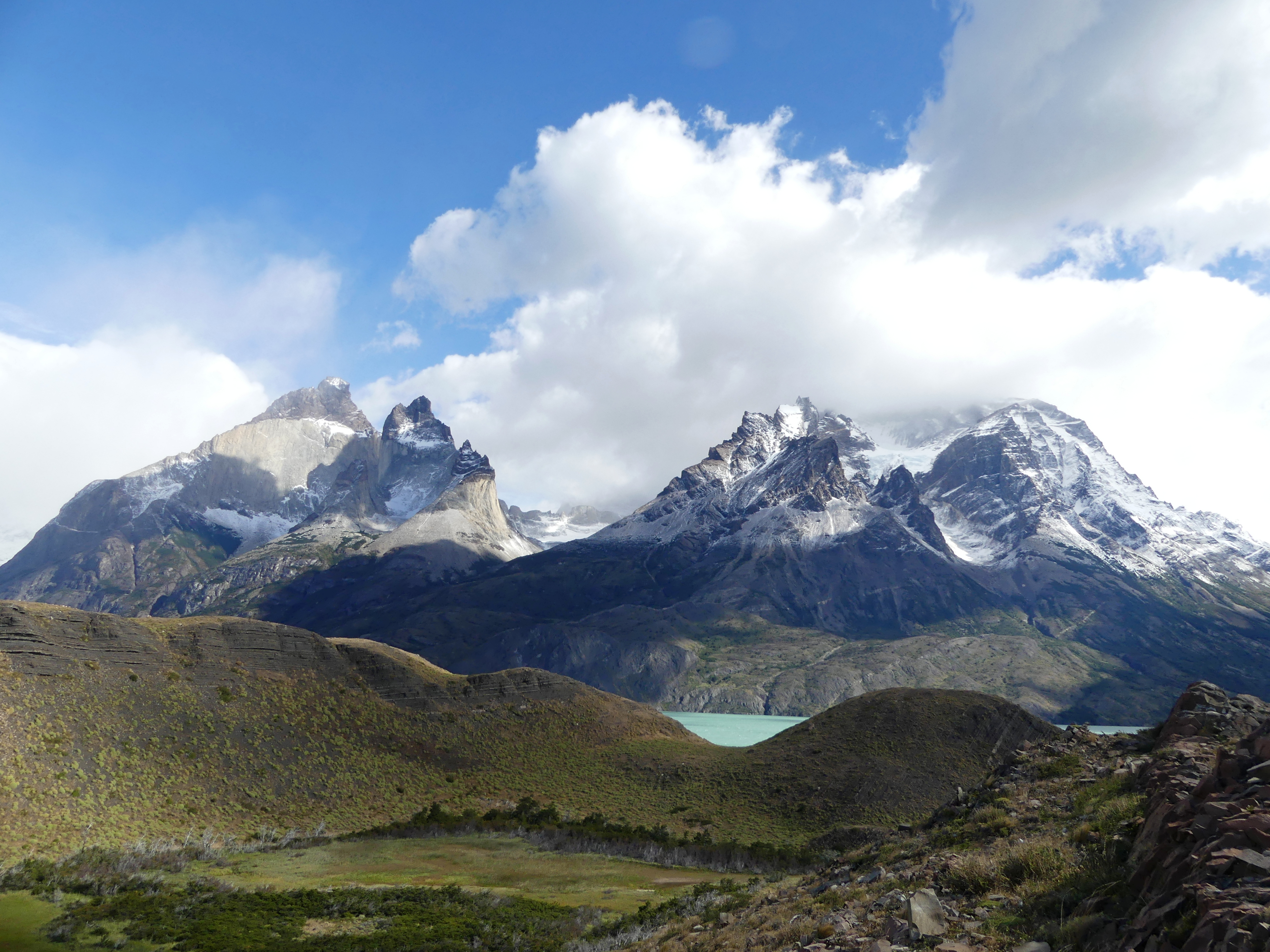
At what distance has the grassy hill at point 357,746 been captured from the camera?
60500mm

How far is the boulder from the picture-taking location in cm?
1458

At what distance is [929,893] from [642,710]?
100254mm

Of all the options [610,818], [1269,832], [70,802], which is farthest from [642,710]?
[1269,832]

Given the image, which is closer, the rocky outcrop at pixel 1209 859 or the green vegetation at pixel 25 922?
the rocky outcrop at pixel 1209 859

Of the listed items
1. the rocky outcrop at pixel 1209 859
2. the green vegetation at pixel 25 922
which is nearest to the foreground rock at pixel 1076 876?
the rocky outcrop at pixel 1209 859

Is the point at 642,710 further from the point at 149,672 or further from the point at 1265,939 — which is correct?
the point at 1265,939

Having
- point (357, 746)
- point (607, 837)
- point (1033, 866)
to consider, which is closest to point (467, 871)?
point (607, 837)

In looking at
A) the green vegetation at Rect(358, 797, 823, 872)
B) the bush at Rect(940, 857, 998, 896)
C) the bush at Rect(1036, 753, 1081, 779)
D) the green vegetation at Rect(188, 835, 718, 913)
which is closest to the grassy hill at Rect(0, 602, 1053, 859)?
the green vegetation at Rect(358, 797, 823, 872)

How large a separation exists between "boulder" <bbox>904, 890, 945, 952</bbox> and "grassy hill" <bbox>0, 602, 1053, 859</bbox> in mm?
55422

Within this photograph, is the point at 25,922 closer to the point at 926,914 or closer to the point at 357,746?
the point at 926,914

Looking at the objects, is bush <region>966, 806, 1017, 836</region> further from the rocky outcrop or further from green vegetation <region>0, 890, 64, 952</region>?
green vegetation <region>0, 890, 64, 952</region>

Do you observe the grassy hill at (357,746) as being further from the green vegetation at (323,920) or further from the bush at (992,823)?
the bush at (992,823)

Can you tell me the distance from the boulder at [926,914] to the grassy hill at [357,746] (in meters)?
55.4

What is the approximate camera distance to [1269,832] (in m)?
11.7
